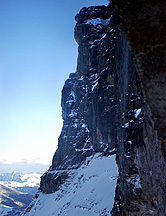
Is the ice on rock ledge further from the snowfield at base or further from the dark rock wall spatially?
the dark rock wall

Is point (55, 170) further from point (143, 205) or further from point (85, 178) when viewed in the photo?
point (143, 205)

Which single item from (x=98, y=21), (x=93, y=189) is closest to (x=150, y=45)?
(x=93, y=189)

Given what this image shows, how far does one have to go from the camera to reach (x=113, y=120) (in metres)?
36.1

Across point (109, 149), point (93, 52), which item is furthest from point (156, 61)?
point (93, 52)

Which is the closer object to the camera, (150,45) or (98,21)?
(150,45)

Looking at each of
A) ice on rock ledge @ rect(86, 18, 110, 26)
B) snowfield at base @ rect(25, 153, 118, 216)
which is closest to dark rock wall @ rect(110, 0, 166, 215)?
snowfield at base @ rect(25, 153, 118, 216)

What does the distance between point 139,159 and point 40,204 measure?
5096 cm

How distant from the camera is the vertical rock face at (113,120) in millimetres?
7355

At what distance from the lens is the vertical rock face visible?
7.36 meters

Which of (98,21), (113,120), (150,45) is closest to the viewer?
(150,45)

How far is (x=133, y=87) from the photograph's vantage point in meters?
11.1

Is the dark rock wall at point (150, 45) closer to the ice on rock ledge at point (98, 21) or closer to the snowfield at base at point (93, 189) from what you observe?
the snowfield at base at point (93, 189)

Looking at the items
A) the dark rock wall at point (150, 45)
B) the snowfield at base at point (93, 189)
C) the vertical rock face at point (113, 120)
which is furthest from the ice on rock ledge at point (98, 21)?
the dark rock wall at point (150, 45)

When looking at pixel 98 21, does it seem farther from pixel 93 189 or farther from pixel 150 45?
pixel 150 45
